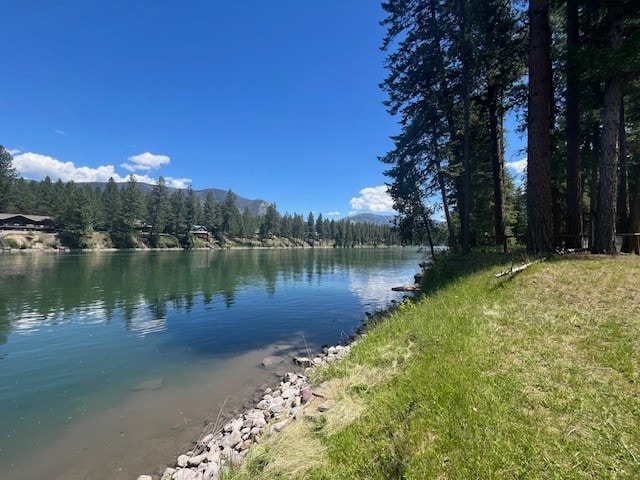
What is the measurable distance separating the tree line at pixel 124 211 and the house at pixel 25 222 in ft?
10.6

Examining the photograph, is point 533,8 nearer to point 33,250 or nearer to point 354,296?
point 354,296

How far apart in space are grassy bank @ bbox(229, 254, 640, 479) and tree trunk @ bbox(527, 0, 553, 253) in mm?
4246

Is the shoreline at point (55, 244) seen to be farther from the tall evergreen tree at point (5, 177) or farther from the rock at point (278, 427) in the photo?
the rock at point (278, 427)

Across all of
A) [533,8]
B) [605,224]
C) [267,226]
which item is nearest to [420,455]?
[605,224]

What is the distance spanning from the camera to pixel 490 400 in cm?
433

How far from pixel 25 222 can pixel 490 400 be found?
120326 millimetres

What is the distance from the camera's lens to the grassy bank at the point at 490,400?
345 centimetres

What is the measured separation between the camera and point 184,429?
26.7 ft

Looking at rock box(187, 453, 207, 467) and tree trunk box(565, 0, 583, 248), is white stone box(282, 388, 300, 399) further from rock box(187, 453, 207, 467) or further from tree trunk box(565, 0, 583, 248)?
tree trunk box(565, 0, 583, 248)

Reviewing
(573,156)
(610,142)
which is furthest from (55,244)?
(610,142)

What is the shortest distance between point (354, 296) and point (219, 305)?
10474mm

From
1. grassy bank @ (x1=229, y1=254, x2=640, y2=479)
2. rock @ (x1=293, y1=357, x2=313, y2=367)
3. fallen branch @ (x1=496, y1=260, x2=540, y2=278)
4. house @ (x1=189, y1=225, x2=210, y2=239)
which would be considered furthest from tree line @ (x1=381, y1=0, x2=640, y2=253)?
house @ (x1=189, y1=225, x2=210, y2=239)

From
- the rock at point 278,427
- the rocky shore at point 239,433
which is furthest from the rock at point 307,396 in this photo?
the rock at point 278,427

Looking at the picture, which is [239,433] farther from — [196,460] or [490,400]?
[490,400]
